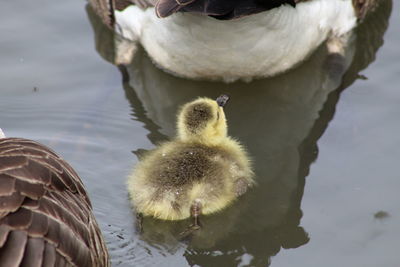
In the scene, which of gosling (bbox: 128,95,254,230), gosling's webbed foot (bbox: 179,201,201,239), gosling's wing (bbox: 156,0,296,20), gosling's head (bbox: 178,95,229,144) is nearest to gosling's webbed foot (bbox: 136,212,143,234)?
gosling (bbox: 128,95,254,230)

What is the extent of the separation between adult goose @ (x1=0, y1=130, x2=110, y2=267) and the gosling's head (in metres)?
0.72

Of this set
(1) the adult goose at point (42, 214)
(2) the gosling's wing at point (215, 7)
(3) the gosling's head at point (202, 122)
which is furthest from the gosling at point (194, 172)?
(1) the adult goose at point (42, 214)

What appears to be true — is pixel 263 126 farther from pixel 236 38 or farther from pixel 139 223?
pixel 139 223

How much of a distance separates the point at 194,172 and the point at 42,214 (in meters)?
0.99

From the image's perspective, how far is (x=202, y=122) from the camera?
143 inches

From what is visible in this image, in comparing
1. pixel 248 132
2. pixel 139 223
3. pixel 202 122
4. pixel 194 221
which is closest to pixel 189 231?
pixel 194 221

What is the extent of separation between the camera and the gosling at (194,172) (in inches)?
137

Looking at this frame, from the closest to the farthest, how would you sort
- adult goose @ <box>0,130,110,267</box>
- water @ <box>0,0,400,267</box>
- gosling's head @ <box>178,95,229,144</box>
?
adult goose @ <box>0,130,110,267</box> → water @ <box>0,0,400,267</box> → gosling's head @ <box>178,95,229,144</box>

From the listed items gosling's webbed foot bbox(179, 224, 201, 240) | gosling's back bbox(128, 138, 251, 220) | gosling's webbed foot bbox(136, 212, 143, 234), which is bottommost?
gosling's webbed foot bbox(179, 224, 201, 240)

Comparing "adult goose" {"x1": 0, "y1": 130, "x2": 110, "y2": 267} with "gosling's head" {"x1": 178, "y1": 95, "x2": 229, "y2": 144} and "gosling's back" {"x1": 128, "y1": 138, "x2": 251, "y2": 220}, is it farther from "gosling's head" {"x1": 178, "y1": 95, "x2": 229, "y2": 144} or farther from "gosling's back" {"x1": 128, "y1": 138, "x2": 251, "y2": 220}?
"gosling's head" {"x1": 178, "y1": 95, "x2": 229, "y2": 144}

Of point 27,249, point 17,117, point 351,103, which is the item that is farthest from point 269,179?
point 27,249

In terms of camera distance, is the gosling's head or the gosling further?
the gosling's head

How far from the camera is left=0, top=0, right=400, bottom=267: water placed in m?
3.43

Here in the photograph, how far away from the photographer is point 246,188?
12.1ft
